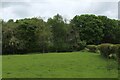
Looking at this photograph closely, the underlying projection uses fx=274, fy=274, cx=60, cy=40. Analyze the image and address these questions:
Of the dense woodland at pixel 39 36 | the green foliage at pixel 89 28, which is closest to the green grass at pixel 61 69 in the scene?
the dense woodland at pixel 39 36

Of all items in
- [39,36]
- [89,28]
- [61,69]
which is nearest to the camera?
[61,69]

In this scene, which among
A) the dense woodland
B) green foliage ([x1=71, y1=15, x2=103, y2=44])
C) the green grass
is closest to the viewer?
the green grass

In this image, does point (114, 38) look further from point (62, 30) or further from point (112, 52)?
point (112, 52)

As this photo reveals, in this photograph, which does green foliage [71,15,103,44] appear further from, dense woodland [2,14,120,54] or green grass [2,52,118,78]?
green grass [2,52,118,78]

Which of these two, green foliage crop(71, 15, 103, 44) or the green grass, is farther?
green foliage crop(71, 15, 103, 44)

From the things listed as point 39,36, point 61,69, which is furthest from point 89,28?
point 61,69

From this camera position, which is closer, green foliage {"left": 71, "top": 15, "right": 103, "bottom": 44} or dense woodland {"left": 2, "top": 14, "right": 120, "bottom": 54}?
dense woodland {"left": 2, "top": 14, "right": 120, "bottom": 54}

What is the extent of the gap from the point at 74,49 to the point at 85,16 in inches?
705

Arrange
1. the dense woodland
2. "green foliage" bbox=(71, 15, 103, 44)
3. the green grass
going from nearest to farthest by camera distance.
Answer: the green grass < the dense woodland < "green foliage" bbox=(71, 15, 103, 44)

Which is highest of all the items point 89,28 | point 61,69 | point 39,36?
point 89,28

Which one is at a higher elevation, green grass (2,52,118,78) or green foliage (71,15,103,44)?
green foliage (71,15,103,44)

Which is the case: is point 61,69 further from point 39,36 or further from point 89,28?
Answer: point 89,28

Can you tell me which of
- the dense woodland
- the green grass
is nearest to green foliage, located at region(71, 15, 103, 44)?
the dense woodland

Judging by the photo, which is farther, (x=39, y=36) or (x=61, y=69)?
(x=39, y=36)
